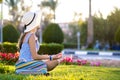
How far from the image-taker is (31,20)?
7758 millimetres

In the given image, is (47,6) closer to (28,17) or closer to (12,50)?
(12,50)

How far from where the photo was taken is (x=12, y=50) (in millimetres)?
19375

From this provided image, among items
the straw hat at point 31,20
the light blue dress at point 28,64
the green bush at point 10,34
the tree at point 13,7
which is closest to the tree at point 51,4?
the tree at point 13,7

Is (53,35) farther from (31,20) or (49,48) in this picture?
(31,20)

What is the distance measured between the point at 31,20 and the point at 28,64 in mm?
918

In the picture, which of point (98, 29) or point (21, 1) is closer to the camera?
point (98, 29)

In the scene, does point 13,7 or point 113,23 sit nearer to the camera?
point 113,23

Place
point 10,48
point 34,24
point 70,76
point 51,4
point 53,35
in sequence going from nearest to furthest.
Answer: point 70,76 → point 34,24 → point 10,48 → point 53,35 → point 51,4

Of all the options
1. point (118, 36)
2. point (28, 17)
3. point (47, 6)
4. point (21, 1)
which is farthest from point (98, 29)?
point (28, 17)

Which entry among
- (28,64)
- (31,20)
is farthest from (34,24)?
(28,64)

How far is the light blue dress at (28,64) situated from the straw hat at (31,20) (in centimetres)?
22

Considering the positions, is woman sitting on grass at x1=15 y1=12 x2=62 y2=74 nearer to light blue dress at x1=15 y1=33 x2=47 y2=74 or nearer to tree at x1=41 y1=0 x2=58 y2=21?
light blue dress at x1=15 y1=33 x2=47 y2=74

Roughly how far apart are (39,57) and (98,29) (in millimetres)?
39205

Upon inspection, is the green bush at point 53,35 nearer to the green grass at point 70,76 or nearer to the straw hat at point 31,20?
the green grass at point 70,76
